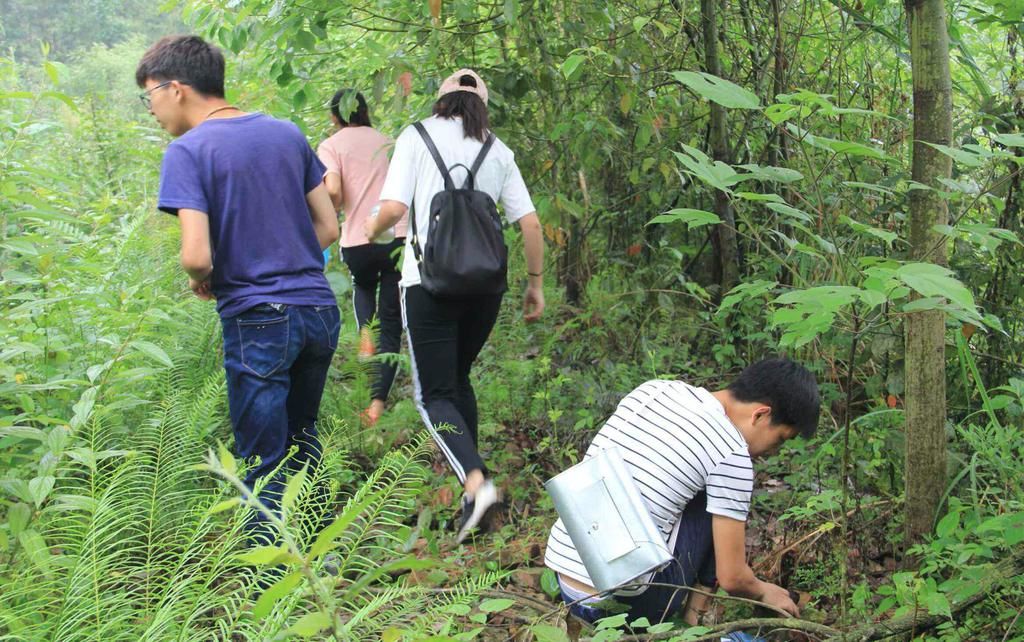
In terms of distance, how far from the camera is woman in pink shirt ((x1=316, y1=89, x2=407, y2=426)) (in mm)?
5355

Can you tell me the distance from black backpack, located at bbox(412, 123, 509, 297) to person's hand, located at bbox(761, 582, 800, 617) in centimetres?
165

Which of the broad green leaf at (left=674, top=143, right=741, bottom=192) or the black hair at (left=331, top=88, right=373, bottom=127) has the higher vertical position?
the black hair at (left=331, top=88, right=373, bottom=127)

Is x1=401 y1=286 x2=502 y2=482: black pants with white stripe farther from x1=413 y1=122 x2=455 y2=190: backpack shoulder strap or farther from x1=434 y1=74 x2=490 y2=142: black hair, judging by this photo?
x1=434 y1=74 x2=490 y2=142: black hair

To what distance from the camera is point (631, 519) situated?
2.68 meters

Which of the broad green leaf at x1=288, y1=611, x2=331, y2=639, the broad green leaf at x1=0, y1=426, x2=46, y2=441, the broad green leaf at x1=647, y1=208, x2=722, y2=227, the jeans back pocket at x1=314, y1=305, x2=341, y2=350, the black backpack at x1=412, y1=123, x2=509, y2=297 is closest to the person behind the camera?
the broad green leaf at x1=288, y1=611, x2=331, y2=639

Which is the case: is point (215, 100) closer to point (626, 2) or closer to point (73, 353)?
point (73, 353)

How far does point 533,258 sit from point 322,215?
111 cm

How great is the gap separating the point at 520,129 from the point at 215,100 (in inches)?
87.5

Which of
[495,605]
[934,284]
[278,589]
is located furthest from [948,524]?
[278,589]

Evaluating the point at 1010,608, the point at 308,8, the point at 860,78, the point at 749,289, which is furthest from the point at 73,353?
the point at 860,78

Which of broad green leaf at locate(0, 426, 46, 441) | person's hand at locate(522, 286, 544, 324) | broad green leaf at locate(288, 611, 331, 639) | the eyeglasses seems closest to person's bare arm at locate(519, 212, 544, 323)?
person's hand at locate(522, 286, 544, 324)

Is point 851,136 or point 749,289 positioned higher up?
point 851,136

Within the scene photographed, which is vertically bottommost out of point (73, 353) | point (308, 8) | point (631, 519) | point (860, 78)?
point (631, 519)

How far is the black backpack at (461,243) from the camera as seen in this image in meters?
3.83
